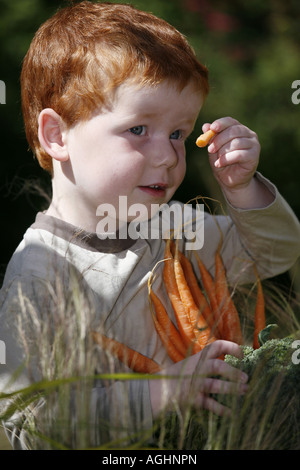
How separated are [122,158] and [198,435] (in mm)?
574

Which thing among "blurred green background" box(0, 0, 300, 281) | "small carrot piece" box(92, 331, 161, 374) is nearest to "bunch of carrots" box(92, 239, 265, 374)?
"small carrot piece" box(92, 331, 161, 374)

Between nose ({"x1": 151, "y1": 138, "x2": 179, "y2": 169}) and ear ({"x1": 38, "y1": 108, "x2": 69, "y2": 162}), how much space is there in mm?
206

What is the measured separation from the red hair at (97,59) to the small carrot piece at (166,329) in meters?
0.44

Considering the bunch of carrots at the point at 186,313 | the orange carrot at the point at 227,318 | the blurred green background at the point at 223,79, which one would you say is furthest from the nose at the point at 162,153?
the blurred green background at the point at 223,79

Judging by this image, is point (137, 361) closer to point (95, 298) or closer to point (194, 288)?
point (95, 298)

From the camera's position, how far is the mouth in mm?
1399

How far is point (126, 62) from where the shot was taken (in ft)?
4.43

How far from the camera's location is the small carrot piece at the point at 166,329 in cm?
145

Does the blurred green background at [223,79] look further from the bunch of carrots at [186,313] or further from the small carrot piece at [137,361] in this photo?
the small carrot piece at [137,361]

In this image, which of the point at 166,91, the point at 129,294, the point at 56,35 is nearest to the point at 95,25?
the point at 56,35

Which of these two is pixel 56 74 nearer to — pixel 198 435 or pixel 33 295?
pixel 33 295

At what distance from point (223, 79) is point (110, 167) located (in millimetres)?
2063

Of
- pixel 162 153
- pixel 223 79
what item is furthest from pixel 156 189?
pixel 223 79

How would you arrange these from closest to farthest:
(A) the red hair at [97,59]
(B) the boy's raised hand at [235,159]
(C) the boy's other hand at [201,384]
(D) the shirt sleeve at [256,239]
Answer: (C) the boy's other hand at [201,384], (A) the red hair at [97,59], (B) the boy's raised hand at [235,159], (D) the shirt sleeve at [256,239]
